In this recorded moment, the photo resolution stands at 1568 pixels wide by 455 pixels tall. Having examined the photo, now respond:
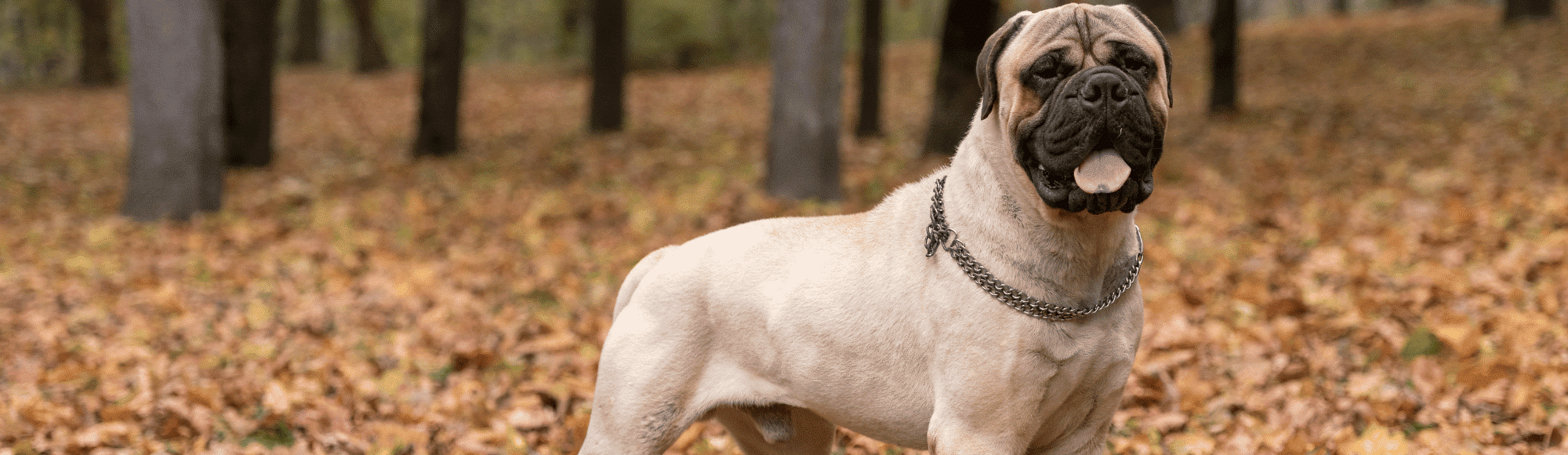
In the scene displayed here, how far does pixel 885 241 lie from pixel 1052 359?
56 cm

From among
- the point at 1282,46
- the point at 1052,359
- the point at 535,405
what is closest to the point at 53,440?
the point at 535,405

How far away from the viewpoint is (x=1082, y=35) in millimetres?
2346

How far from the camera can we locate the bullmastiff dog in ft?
7.62

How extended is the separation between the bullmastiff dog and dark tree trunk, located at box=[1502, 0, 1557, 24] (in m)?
20.0

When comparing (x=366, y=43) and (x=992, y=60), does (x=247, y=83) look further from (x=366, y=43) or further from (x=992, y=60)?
(x=366, y=43)

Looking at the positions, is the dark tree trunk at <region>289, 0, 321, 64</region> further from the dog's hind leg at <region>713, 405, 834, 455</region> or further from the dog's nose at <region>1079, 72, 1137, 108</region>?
the dog's nose at <region>1079, 72, 1137, 108</region>

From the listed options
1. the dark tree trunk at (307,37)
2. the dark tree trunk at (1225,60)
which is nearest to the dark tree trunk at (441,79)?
the dark tree trunk at (1225,60)

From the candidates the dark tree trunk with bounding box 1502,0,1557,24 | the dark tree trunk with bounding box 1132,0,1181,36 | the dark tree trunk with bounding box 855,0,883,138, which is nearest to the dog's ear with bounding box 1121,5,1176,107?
the dark tree trunk with bounding box 855,0,883,138

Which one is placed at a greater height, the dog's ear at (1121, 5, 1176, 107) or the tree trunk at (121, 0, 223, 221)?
the dog's ear at (1121, 5, 1176, 107)

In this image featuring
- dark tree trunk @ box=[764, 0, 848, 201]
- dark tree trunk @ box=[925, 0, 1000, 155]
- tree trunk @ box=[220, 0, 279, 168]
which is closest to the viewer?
dark tree trunk @ box=[764, 0, 848, 201]

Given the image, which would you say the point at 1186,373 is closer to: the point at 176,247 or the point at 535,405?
the point at 535,405

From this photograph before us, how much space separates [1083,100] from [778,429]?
4.33 feet

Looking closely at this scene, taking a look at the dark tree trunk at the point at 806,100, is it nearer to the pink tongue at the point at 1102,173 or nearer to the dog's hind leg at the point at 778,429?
the dog's hind leg at the point at 778,429

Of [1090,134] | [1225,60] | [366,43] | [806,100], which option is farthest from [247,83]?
[366,43]
